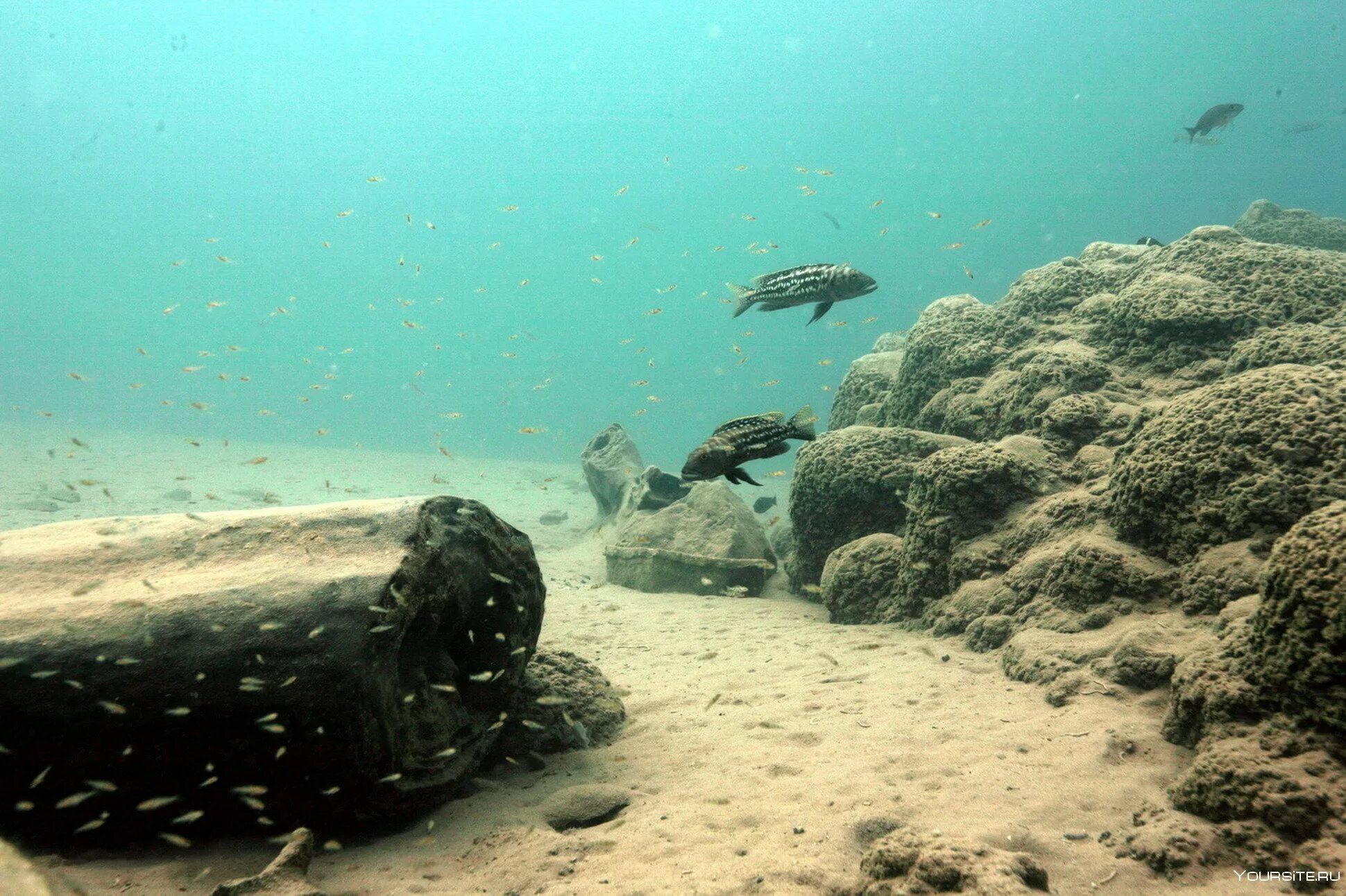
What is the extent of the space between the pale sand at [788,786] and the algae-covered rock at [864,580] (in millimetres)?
465

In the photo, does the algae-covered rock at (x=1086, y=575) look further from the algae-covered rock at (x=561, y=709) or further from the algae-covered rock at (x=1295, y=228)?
the algae-covered rock at (x=1295, y=228)

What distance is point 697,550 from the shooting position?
31.9 feet

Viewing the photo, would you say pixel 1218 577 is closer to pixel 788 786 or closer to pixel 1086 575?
pixel 1086 575

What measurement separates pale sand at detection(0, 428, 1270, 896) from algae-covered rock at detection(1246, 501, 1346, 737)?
23.1 inches

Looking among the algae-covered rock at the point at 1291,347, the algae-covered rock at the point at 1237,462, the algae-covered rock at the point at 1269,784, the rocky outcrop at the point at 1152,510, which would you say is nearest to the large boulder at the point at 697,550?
the rocky outcrop at the point at 1152,510

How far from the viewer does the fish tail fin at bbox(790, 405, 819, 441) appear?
4680mm

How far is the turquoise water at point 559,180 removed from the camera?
66.1 meters

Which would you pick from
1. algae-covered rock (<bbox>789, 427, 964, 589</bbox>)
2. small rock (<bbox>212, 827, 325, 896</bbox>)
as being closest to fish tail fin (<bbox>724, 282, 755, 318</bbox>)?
algae-covered rock (<bbox>789, 427, 964, 589</bbox>)

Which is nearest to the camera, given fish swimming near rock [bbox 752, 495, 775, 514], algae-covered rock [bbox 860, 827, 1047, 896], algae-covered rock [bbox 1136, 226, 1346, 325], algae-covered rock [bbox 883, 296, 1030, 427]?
algae-covered rock [bbox 860, 827, 1047, 896]

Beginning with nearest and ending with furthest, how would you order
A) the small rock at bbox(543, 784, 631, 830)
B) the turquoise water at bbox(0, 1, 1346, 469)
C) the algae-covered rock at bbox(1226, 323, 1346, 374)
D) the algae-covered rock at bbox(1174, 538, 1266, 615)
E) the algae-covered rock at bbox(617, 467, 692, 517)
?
the small rock at bbox(543, 784, 631, 830) < the algae-covered rock at bbox(1174, 538, 1266, 615) < the algae-covered rock at bbox(1226, 323, 1346, 374) < the algae-covered rock at bbox(617, 467, 692, 517) < the turquoise water at bbox(0, 1, 1346, 469)

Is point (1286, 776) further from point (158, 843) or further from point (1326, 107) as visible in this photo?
point (1326, 107)

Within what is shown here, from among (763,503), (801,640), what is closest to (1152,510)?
(801,640)

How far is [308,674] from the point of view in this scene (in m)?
2.80

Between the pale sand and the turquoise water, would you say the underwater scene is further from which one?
the turquoise water
